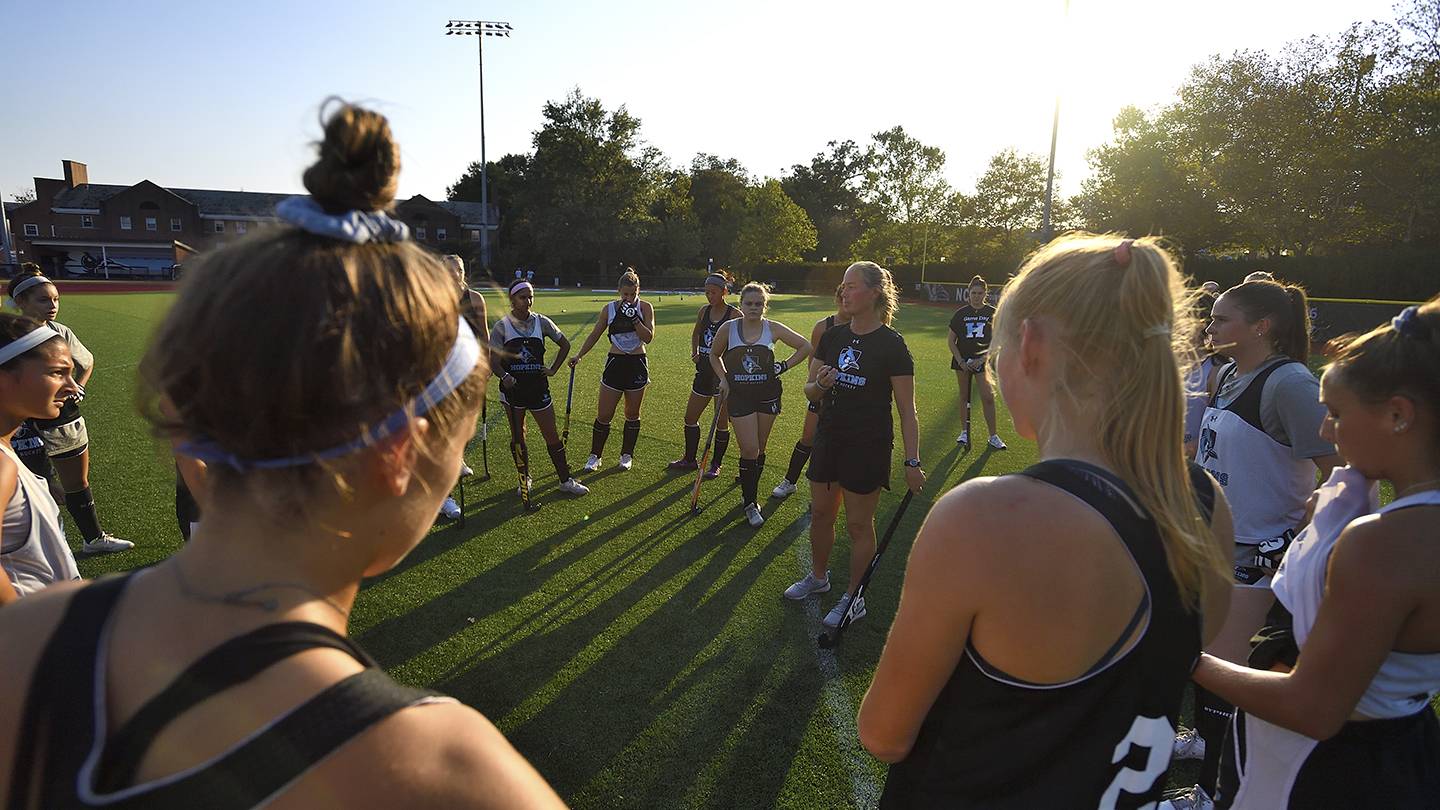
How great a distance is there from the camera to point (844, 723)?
4141 millimetres

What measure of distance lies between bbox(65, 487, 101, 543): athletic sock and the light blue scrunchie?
7071mm

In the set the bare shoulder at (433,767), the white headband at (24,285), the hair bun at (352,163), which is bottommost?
the bare shoulder at (433,767)

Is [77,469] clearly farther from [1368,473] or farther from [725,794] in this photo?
[1368,473]

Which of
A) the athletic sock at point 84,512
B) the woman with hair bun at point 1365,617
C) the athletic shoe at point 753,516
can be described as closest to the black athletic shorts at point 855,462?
the athletic shoe at point 753,516

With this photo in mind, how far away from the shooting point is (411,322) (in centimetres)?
98

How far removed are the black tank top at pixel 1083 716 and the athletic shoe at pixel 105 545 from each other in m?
7.35

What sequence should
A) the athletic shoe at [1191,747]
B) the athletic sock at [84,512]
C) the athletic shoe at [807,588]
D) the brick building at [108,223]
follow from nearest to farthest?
the athletic shoe at [1191,747]
the athletic shoe at [807,588]
the athletic sock at [84,512]
the brick building at [108,223]

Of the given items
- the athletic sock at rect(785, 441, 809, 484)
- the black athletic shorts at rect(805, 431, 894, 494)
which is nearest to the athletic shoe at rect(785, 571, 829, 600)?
the black athletic shorts at rect(805, 431, 894, 494)

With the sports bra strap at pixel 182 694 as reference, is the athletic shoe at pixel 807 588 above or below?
below

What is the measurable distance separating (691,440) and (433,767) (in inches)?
331

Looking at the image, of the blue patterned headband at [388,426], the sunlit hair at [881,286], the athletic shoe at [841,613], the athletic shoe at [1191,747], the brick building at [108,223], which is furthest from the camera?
the brick building at [108,223]

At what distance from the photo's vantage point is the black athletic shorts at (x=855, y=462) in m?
5.14

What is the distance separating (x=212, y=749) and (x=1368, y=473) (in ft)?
8.48

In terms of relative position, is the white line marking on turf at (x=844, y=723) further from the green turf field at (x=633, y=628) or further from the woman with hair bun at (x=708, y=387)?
the woman with hair bun at (x=708, y=387)
